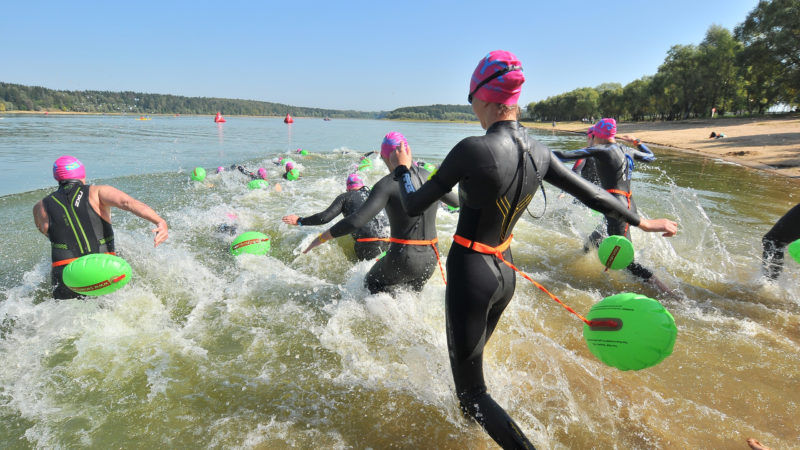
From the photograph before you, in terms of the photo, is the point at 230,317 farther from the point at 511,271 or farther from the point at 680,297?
the point at 680,297

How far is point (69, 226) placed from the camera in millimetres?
4117

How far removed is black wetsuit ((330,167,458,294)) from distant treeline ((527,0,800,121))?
48.2 m

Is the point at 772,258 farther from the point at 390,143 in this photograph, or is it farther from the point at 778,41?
the point at 778,41

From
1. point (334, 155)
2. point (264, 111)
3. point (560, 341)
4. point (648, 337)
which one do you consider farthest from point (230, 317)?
point (264, 111)

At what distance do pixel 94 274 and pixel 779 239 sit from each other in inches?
331

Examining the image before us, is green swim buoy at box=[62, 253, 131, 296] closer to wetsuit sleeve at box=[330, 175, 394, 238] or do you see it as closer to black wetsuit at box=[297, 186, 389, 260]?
wetsuit sleeve at box=[330, 175, 394, 238]

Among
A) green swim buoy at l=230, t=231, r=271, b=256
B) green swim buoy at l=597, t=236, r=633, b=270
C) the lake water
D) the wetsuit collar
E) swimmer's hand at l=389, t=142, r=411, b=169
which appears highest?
the wetsuit collar

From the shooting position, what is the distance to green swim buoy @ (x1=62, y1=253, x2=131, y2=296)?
11.8ft

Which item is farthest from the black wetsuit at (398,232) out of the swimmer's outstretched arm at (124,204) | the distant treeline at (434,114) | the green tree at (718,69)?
the distant treeline at (434,114)

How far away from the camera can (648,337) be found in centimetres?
226

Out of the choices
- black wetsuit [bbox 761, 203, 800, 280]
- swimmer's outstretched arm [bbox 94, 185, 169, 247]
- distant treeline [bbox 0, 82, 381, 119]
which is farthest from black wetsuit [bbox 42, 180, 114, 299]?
distant treeline [bbox 0, 82, 381, 119]

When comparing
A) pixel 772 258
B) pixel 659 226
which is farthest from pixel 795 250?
pixel 659 226

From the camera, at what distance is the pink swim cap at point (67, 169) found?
4.11 metres

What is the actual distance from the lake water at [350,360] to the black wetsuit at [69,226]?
50 cm
